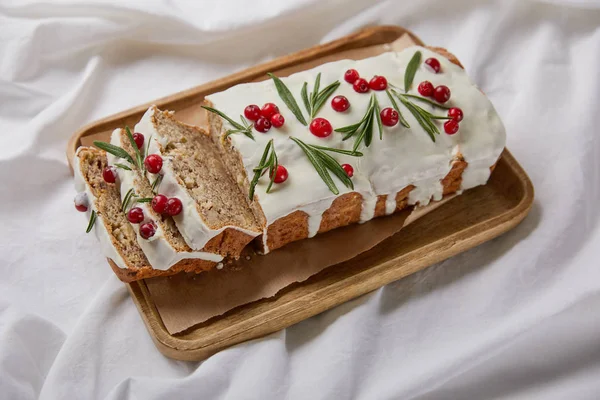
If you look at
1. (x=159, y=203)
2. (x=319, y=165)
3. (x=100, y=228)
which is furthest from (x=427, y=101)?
(x=100, y=228)

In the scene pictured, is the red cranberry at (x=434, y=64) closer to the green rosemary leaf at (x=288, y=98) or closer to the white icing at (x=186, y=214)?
the green rosemary leaf at (x=288, y=98)

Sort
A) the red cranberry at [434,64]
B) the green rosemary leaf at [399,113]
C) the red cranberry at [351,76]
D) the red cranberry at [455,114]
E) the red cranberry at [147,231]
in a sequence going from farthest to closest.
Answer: the red cranberry at [434,64], the red cranberry at [351,76], the red cranberry at [455,114], the green rosemary leaf at [399,113], the red cranberry at [147,231]

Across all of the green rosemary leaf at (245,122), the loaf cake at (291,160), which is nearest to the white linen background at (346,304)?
the loaf cake at (291,160)

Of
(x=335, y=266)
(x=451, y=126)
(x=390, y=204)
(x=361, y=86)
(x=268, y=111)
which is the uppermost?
(x=268, y=111)

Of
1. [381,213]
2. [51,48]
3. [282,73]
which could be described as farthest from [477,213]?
[51,48]

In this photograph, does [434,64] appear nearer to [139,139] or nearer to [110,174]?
[139,139]

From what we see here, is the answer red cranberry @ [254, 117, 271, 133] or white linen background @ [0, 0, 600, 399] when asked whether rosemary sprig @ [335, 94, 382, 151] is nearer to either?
red cranberry @ [254, 117, 271, 133]
